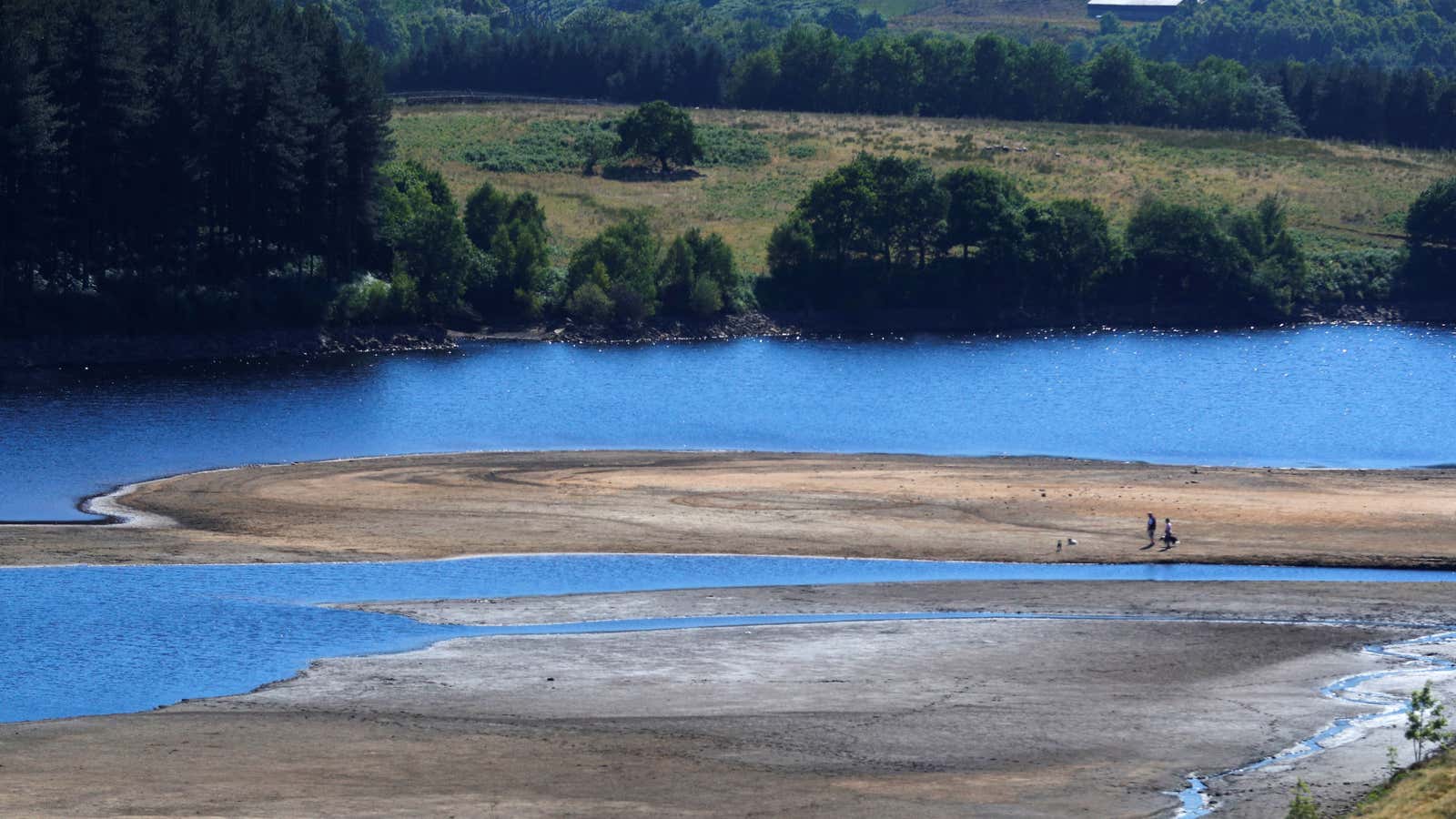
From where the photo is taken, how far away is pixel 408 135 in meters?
165

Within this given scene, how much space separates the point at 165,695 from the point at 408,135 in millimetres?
122498

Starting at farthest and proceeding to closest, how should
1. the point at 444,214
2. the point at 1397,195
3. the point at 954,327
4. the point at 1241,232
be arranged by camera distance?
the point at 1397,195
the point at 1241,232
the point at 954,327
the point at 444,214

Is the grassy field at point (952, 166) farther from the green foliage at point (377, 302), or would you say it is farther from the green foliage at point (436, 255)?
the green foliage at point (377, 302)

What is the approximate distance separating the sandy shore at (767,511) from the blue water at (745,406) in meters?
4.79

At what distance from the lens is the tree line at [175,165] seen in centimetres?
10300

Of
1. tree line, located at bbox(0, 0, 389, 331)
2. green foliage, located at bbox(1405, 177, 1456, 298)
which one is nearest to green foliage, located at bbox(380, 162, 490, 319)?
tree line, located at bbox(0, 0, 389, 331)

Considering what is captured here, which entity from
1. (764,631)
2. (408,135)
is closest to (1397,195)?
(408,135)

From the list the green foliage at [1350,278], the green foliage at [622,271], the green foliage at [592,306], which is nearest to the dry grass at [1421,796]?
the green foliage at [592,306]

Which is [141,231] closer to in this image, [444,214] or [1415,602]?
[444,214]

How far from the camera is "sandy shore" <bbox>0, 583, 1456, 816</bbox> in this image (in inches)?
1558

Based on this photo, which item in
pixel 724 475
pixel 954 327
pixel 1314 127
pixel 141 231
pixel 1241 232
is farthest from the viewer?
pixel 1314 127

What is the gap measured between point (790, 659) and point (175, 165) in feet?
227

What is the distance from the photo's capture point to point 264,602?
56.9m

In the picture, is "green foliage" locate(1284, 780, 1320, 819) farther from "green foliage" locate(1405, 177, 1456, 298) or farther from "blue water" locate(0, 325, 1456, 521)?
"green foliage" locate(1405, 177, 1456, 298)
